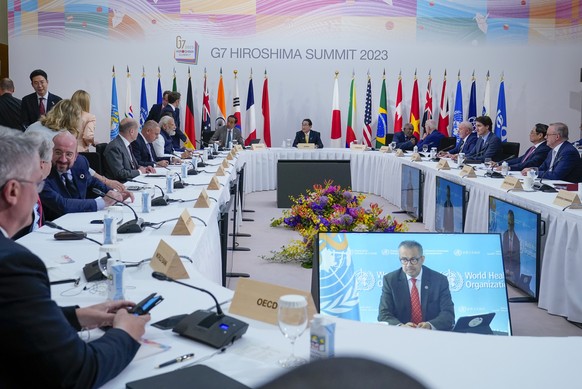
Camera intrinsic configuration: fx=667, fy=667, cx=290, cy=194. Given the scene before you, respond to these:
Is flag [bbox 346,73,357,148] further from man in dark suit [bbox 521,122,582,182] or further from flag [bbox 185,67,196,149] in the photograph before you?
man in dark suit [bbox 521,122,582,182]

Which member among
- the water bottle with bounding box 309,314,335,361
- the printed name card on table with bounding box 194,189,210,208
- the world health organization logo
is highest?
the water bottle with bounding box 309,314,335,361

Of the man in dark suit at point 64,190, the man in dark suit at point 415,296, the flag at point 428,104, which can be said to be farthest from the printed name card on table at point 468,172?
the flag at point 428,104

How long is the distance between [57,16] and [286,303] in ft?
37.7

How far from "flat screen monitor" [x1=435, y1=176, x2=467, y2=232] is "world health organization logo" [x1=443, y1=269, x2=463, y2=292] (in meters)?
3.60

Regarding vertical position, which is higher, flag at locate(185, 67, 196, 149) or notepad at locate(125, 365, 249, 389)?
flag at locate(185, 67, 196, 149)

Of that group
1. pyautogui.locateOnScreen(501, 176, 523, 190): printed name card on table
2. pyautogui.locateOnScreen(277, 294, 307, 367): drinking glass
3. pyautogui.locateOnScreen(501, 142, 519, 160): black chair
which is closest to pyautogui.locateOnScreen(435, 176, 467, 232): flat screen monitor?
pyautogui.locateOnScreen(501, 176, 523, 190): printed name card on table

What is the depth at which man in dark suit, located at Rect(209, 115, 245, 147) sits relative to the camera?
1091 cm

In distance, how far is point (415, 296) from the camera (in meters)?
2.37

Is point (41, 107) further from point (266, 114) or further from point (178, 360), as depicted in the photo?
point (178, 360)

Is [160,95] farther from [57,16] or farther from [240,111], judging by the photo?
[57,16]

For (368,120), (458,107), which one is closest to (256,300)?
(368,120)

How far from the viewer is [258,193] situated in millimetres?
10195

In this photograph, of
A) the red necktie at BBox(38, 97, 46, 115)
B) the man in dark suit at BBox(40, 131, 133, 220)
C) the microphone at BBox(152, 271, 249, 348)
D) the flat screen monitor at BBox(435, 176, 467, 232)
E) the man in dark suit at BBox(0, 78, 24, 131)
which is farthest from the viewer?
the man in dark suit at BBox(0, 78, 24, 131)

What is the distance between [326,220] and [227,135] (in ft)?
19.5
